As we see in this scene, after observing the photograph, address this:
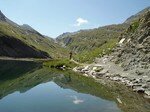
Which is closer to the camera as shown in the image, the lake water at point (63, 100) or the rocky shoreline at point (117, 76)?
the lake water at point (63, 100)

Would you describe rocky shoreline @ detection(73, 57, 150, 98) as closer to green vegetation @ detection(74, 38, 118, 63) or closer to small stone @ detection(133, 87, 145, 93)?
small stone @ detection(133, 87, 145, 93)

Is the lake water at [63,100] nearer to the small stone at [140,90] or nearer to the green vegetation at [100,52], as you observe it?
the small stone at [140,90]

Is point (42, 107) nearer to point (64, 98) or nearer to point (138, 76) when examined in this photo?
point (64, 98)

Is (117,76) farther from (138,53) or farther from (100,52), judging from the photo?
(100,52)

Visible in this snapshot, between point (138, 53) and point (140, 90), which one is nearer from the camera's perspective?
point (140, 90)

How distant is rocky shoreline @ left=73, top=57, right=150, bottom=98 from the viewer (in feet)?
199

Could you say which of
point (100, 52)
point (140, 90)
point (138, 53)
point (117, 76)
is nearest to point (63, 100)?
point (140, 90)

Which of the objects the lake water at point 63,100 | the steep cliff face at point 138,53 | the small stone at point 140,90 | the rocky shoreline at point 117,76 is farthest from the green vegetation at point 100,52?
the small stone at point 140,90

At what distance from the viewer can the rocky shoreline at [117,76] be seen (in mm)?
60737

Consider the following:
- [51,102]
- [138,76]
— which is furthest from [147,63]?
[51,102]

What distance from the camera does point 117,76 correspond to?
253ft

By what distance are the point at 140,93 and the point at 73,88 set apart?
16.6m

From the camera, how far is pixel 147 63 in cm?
7212

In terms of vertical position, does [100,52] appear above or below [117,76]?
above
